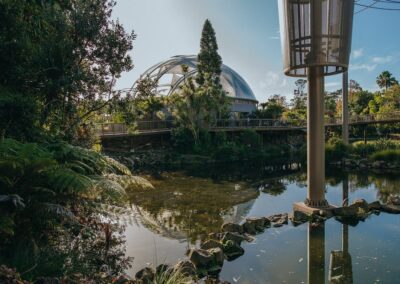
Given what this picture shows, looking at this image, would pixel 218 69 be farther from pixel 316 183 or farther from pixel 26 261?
pixel 26 261

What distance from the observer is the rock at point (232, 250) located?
5.70m

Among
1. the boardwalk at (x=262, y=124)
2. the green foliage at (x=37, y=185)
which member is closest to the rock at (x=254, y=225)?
the green foliage at (x=37, y=185)

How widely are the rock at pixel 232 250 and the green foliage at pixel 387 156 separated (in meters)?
16.1

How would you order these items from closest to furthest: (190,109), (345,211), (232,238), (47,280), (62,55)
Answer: (47,280) → (62,55) → (232,238) → (345,211) → (190,109)

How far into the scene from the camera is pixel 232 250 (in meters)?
5.82

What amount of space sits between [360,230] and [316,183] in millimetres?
1715

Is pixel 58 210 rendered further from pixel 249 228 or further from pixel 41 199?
pixel 249 228

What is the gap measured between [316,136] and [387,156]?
12899 mm

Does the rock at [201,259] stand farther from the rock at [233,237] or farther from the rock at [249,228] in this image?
the rock at [249,228]

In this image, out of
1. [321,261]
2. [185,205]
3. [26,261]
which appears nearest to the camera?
[26,261]

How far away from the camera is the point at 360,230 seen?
696 centimetres

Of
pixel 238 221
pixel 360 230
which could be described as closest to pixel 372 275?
pixel 360 230

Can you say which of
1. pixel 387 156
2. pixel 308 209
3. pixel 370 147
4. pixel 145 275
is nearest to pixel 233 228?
pixel 308 209

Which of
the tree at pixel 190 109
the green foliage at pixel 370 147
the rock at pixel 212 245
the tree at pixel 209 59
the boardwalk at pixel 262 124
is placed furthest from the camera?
the tree at pixel 209 59
